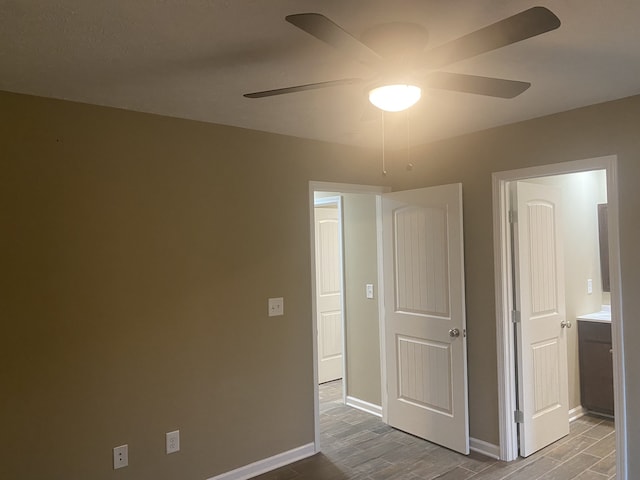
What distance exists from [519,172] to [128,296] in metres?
2.74

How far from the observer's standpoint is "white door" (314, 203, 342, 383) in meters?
5.24

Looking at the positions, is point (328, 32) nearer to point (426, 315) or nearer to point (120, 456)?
point (120, 456)

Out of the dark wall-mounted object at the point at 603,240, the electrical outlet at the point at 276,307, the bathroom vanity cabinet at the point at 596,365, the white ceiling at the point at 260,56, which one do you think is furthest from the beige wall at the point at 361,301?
the dark wall-mounted object at the point at 603,240

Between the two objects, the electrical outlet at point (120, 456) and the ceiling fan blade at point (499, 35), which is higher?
the ceiling fan blade at point (499, 35)

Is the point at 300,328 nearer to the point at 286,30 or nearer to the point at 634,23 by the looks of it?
the point at 286,30

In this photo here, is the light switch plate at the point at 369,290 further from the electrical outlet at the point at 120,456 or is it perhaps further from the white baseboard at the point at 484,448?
the electrical outlet at the point at 120,456

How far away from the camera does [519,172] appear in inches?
122

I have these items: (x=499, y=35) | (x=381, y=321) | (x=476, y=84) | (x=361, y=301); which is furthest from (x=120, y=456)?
(x=499, y=35)

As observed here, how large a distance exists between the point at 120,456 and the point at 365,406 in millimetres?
2373

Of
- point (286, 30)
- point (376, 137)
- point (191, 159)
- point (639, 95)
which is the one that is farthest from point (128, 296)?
point (639, 95)

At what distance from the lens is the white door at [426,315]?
3.33m

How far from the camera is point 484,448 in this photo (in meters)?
3.31

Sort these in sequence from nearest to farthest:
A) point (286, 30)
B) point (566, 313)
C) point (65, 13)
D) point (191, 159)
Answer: point (65, 13), point (286, 30), point (191, 159), point (566, 313)

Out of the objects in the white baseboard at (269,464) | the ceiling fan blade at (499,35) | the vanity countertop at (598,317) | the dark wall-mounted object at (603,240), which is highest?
the ceiling fan blade at (499,35)
